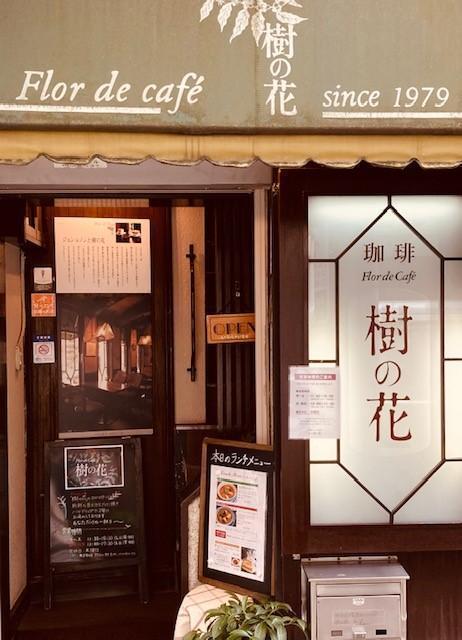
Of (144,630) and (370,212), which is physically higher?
(370,212)

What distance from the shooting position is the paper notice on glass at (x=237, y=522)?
3.57 metres

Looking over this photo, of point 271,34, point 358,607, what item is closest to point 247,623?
point 358,607

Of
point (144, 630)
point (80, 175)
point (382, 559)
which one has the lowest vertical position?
point (144, 630)

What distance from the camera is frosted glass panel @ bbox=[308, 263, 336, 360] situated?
331 cm

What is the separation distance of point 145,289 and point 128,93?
10.2 ft

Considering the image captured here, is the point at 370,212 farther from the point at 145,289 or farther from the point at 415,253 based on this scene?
the point at 145,289

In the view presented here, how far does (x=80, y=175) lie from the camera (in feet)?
11.7

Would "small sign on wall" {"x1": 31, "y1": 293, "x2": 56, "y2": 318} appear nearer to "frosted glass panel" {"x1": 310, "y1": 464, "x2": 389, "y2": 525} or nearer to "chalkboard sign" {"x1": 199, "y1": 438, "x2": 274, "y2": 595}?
"chalkboard sign" {"x1": 199, "y1": 438, "x2": 274, "y2": 595}

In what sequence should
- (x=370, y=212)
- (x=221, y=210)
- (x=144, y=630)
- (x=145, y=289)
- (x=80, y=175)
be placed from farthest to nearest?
(x=145, y=289), (x=221, y=210), (x=144, y=630), (x=80, y=175), (x=370, y=212)

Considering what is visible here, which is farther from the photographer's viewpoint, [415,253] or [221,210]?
[221,210]

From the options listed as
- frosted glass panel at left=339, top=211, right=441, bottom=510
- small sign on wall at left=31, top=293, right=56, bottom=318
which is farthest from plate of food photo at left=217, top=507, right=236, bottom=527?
small sign on wall at left=31, top=293, right=56, bottom=318

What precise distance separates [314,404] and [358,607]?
104 cm

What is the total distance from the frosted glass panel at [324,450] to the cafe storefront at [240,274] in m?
0.01

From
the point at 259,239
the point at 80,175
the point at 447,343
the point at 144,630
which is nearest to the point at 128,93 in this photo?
the point at 80,175
